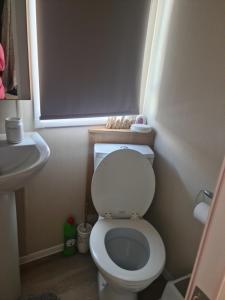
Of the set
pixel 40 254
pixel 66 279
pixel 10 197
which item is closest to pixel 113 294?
pixel 66 279

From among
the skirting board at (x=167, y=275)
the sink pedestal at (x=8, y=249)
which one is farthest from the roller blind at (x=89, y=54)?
the skirting board at (x=167, y=275)

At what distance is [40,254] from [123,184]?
848 mm

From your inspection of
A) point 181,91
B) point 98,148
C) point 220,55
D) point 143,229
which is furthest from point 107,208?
point 220,55

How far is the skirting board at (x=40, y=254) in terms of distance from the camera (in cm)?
170

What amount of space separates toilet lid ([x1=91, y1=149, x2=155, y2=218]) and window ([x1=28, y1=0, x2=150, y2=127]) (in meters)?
0.35

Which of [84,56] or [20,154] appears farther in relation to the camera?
[84,56]

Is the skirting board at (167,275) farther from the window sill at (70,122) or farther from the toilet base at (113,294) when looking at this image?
the window sill at (70,122)

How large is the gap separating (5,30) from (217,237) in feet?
4.14

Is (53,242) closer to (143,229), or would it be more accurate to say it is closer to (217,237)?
(143,229)

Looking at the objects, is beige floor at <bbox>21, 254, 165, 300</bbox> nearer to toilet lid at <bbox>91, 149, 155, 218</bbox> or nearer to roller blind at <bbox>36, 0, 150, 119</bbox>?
toilet lid at <bbox>91, 149, 155, 218</bbox>

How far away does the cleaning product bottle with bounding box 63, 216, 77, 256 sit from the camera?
1742 mm

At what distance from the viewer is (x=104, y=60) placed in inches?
57.6

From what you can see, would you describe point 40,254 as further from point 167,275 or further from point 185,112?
point 185,112

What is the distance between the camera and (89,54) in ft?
4.60
